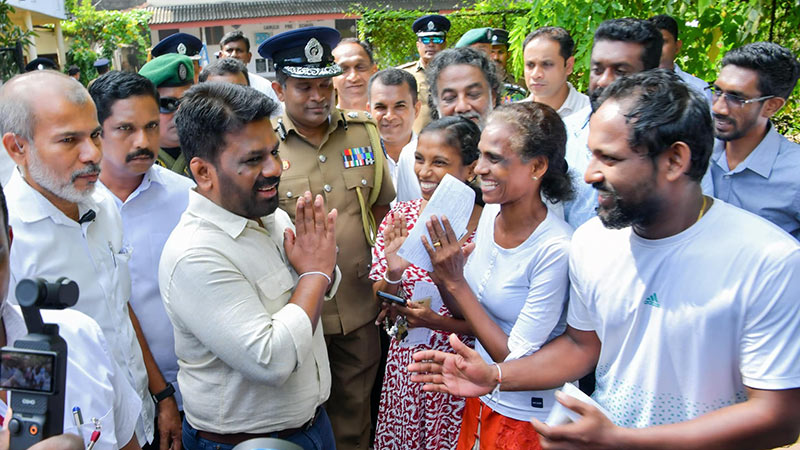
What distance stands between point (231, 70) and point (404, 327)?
2.45 m

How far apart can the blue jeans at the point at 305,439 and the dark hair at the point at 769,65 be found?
8.53 feet

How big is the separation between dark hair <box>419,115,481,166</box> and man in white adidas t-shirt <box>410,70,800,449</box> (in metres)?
1.17

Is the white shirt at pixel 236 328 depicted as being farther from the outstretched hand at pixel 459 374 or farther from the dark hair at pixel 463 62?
the dark hair at pixel 463 62

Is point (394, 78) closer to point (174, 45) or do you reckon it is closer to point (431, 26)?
point (431, 26)

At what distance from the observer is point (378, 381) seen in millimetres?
3756

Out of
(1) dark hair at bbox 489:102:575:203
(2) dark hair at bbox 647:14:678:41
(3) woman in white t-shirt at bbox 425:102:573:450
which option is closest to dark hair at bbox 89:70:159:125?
(3) woman in white t-shirt at bbox 425:102:573:450

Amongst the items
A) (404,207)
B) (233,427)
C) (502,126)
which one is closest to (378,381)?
(404,207)

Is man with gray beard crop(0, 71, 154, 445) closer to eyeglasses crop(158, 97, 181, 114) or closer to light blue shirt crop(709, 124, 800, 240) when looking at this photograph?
eyeglasses crop(158, 97, 181, 114)

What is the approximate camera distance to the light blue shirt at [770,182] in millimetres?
2869

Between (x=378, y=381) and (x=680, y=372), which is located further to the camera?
(x=378, y=381)

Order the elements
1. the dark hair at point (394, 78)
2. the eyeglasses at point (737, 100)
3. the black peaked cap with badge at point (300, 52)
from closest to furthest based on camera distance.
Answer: the eyeglasses at point (737, 100)
the black peaked cap with badge at point (300, 52)
the dark hair at point (394, 78)

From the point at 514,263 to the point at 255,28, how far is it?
27989 millimetres

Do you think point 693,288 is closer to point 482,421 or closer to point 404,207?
point 482,421

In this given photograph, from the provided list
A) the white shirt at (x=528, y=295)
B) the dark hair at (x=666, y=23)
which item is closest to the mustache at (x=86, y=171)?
the white shirt at (x=528, y=295)
